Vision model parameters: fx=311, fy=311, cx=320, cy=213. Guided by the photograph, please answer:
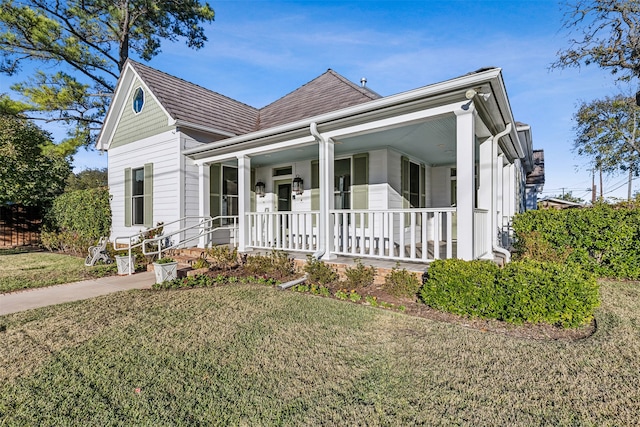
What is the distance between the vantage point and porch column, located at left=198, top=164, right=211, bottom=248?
325 inches

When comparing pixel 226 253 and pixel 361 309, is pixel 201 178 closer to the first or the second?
pixel 226 253

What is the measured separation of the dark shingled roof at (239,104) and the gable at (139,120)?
0.43m

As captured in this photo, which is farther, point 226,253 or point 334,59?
point 334,59

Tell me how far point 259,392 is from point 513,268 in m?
3.33

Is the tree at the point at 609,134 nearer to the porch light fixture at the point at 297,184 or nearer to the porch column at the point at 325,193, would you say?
the porch light fixture at the point at 297,184

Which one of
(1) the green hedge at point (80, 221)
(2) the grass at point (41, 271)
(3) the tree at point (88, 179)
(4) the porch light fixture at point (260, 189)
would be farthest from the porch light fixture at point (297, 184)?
(3) the tree at point (88, 179)

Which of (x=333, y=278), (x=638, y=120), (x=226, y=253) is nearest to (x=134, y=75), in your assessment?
A: (x=226, y=253)

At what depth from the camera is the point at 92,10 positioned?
1519 centimetres

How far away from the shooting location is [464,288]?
381cm

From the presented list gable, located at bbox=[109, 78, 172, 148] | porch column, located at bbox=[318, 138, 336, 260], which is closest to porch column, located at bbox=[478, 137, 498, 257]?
porch column, located at bbox=[318, 138, 336, 260]

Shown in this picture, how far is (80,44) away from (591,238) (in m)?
21.2

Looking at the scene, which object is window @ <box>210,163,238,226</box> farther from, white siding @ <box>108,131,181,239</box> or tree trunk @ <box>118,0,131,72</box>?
tree trunk @ <box>118,0,131,72</box>

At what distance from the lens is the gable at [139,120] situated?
8.91 metres

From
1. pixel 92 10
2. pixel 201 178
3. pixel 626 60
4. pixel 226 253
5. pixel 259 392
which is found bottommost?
pixel 259 392
